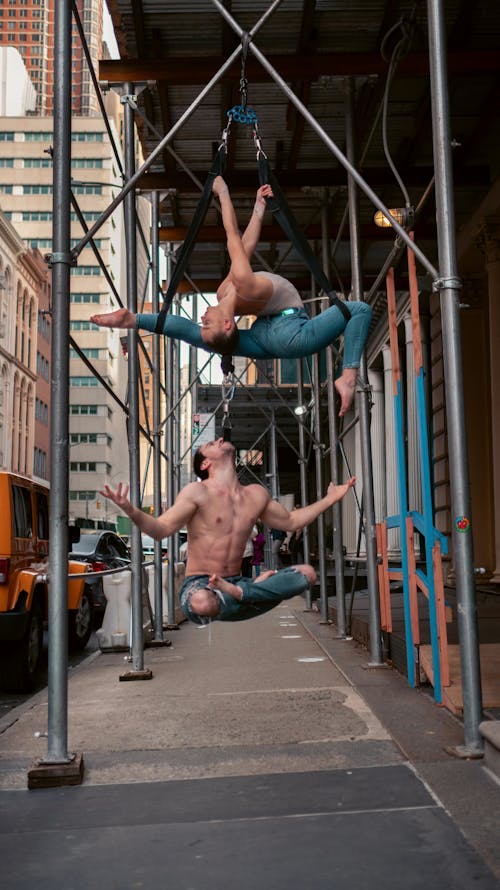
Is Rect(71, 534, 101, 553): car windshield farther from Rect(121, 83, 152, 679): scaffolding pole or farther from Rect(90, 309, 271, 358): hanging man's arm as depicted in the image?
Rect(90, 309, 271, 358): hanging man's arm

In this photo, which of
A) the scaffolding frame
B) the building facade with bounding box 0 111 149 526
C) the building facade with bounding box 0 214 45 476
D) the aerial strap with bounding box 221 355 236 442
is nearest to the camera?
the aerial strap with bounding box 221 355 236 442

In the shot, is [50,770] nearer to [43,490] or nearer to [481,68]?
[43,490]

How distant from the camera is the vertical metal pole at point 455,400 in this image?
290 inches

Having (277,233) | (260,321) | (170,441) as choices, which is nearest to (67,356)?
(260,321)

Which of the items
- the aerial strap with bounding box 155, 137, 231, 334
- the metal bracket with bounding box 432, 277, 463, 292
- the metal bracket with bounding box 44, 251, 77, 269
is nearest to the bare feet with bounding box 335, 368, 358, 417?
Result: the aerial strap with bounding box 155, 137, 231, 334

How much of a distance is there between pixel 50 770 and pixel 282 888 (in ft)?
9.04

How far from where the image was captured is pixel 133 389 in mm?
10805

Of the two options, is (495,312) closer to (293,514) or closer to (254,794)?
(254,794)

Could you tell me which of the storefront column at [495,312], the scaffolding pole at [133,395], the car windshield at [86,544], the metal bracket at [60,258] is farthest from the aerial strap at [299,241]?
the car windshield at [86,544]

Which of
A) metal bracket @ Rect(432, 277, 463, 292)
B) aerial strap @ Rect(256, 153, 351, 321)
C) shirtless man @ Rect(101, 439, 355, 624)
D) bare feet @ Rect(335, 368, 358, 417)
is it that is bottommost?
shirtless man @ Rect(101, 439, 355, 624)

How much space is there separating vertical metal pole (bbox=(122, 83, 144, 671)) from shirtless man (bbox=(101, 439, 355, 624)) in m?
5.10

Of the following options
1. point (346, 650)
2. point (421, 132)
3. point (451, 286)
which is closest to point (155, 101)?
point (421, 132)

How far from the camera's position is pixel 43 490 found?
44.7ft

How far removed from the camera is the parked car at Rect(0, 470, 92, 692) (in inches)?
→ 449
